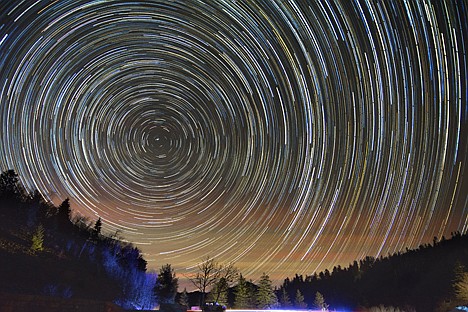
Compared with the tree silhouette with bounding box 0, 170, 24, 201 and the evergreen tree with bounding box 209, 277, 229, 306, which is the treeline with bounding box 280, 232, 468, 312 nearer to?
the evergreen tree with bounding box 209, 277, 229, 306

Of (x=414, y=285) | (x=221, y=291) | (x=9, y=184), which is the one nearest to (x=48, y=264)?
(x=9, y=184)

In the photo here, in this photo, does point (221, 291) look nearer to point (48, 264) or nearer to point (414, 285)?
point (414, 285)

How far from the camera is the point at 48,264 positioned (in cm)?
3105

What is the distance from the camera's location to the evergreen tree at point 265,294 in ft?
270

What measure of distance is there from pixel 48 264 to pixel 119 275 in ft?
62.4

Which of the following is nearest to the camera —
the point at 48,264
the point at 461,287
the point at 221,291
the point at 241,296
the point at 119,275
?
the point at 48,264

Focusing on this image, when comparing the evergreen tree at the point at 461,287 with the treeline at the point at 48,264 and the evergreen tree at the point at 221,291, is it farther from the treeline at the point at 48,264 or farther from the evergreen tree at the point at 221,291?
the treeline at the point at 48,264

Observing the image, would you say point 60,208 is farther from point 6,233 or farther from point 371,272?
point 371,272

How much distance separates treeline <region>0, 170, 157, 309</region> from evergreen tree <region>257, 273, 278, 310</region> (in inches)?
1377

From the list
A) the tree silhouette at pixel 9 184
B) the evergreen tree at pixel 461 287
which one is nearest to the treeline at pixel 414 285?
the evergreen tree at pixel 461 287

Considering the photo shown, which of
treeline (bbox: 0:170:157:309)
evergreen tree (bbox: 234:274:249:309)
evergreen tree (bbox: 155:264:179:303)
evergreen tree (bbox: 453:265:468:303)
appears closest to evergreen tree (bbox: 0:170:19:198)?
treeline (bbox: 0:170:157:309)

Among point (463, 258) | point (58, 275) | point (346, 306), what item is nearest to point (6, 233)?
point (58, 275)

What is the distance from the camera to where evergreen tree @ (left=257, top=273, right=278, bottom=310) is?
82394 millimetres

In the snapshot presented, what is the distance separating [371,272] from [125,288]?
94.2 metres
